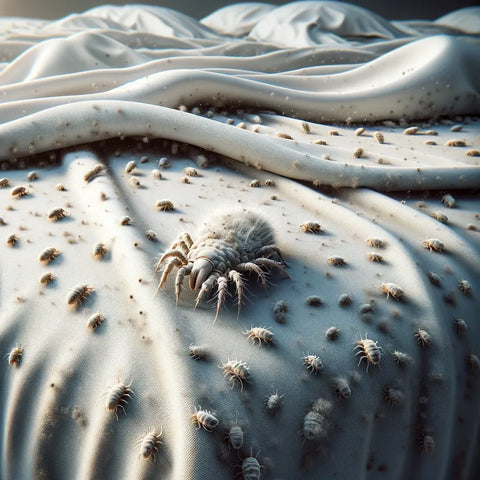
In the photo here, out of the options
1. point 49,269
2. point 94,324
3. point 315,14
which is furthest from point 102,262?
point 315,14

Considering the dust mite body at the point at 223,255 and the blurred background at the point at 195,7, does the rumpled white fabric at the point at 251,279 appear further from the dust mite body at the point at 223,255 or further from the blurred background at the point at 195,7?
the blurred background at the point at 195,7

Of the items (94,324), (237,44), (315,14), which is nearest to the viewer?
(94,324)

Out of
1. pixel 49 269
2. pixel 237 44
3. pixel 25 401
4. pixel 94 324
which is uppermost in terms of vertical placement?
pixel 237 44

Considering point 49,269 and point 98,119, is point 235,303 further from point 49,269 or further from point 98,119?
point 98,119

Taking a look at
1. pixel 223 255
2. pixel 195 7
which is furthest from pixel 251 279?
pixel 195 7

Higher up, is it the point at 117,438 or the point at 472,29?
the point at 472,29

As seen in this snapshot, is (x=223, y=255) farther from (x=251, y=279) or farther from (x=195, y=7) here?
(x=195, y=7)

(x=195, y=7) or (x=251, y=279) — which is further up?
(x=195, y=7)

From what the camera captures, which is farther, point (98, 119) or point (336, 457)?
point (98, 119)
